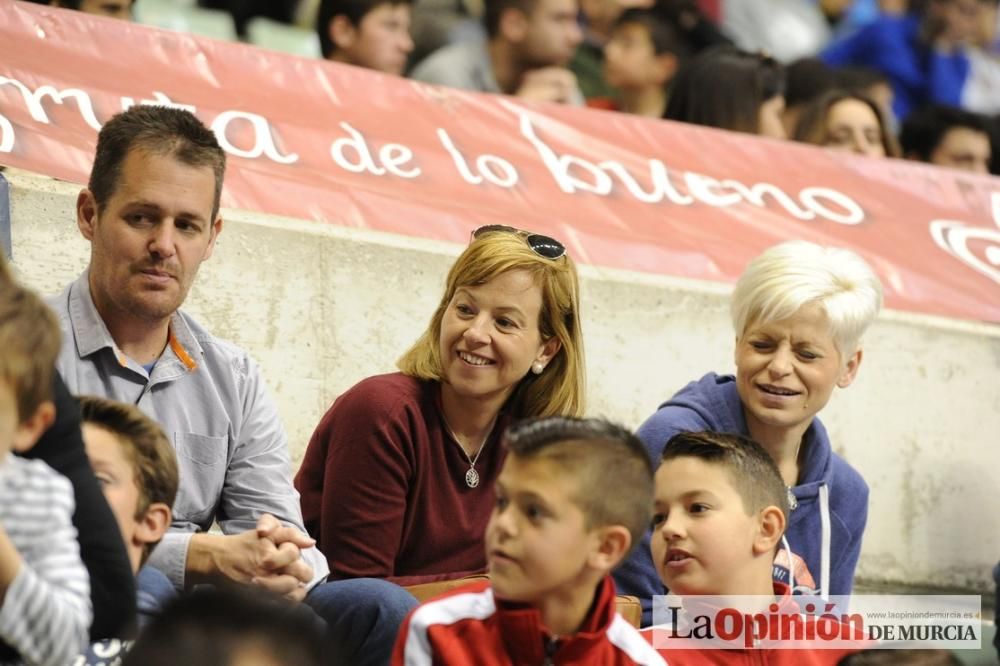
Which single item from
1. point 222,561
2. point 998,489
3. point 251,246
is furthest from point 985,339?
point 222,561

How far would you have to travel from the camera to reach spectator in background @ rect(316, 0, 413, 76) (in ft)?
16.3

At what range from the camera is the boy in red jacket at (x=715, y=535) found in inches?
111

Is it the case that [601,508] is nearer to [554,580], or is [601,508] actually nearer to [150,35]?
[554,580]

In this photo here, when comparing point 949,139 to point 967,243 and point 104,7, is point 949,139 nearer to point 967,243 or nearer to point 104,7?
point 967,243

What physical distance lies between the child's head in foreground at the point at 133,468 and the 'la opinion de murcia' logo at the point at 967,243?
128 inches

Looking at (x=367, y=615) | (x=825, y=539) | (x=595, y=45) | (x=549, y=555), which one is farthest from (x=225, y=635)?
(x=595, y=45)

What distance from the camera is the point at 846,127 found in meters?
5.48

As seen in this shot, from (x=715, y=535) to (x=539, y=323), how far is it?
2.04 feet

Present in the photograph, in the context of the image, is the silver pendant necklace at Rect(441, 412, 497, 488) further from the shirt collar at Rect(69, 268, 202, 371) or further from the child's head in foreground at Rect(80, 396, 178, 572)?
the child's head in foreground at Rect(80, 396, 178, 572)

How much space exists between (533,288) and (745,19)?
3480mm

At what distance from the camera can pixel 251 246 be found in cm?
399

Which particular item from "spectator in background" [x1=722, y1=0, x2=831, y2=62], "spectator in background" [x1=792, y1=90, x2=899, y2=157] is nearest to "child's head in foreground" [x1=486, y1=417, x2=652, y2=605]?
"spectator in background" [x1=792, y1=90, x2=899, y2=157]

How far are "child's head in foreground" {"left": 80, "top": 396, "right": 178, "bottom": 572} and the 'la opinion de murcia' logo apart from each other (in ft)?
10.6

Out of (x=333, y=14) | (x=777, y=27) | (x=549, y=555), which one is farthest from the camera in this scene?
(x=777, y=27)
